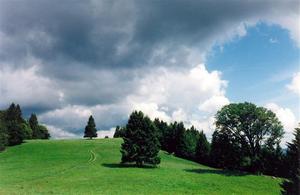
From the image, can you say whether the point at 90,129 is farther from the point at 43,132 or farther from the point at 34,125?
the point at 43,132

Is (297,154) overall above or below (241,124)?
below

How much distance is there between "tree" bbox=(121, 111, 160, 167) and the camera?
76625mm

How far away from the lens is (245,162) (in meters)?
75.0

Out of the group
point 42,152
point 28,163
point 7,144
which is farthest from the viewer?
point 7,144

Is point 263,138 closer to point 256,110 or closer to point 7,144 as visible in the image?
Result: point 256,110

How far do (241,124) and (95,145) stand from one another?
2167 inches

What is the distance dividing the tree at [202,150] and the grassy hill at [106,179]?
3808 cm

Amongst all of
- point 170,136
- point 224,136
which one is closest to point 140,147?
point 224,136

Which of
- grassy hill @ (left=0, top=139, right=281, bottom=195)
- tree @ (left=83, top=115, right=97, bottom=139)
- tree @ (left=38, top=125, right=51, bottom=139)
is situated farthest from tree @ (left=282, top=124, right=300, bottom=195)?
tree @ (left=38, top=125, right=51, bottom=139)

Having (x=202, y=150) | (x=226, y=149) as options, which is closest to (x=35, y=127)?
(x=202, y=150)

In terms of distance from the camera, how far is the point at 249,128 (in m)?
75.9

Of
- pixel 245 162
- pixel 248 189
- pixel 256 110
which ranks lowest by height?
pixel 248 189

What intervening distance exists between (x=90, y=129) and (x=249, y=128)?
90945 millimetres

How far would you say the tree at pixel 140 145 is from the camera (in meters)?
76.6
